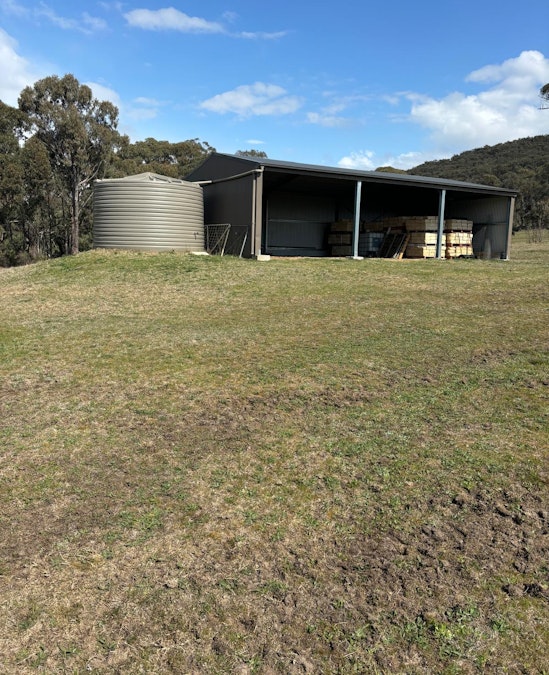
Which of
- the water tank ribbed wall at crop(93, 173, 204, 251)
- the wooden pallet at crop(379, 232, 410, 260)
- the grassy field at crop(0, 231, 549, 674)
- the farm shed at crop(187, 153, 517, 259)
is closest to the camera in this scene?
the grassy field at crop(0, 231, 549, 674)

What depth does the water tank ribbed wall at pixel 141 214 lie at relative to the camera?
17.7 meters

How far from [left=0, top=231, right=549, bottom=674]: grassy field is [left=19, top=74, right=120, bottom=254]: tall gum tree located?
3596 cm

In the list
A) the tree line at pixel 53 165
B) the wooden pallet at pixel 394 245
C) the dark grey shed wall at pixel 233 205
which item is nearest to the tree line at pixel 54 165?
the tree line at pixel 53 165

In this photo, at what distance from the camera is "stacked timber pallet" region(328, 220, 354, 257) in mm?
24094

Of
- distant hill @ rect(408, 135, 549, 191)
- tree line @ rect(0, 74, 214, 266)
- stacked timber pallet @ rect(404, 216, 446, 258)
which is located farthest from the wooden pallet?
distant hill @ rect(408, 135, 549, 191)

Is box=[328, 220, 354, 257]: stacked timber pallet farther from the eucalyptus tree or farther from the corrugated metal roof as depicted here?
the eucalyptus tree

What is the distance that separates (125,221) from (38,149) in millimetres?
24498

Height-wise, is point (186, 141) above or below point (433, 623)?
above

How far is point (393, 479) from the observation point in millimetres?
3770

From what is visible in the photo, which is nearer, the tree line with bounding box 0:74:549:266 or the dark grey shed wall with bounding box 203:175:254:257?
the dark grey shed wall with bounding box 203:175:254:257

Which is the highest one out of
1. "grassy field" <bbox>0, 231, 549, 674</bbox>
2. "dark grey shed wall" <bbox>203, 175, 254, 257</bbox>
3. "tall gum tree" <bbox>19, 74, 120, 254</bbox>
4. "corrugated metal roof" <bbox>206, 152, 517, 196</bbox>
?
"tall gum tree" <bbox>19, 74, 120, 254</bbox>

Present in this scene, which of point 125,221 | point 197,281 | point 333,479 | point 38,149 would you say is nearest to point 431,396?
point 333,479

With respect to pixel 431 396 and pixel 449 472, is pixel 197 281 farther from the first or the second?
pixel 449 472

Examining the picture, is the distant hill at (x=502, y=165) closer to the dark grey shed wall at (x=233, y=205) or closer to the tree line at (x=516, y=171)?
the tree line at (x=516, y=171)
